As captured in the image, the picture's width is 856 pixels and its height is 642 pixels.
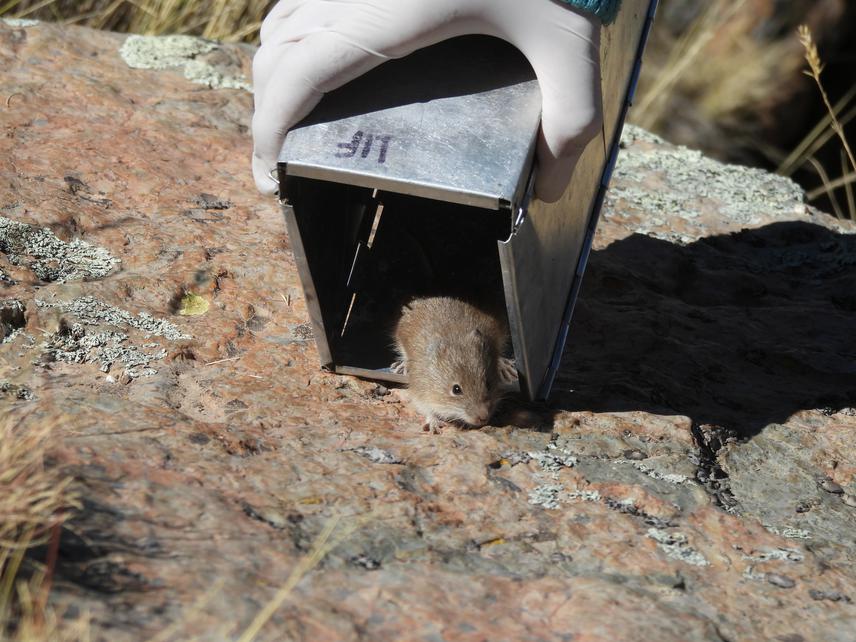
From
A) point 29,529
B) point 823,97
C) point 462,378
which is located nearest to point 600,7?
point 462,378

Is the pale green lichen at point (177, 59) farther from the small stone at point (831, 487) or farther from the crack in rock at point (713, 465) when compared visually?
the small stone at point (831, 487)

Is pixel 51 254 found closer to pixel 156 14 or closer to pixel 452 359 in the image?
pixel 452 359

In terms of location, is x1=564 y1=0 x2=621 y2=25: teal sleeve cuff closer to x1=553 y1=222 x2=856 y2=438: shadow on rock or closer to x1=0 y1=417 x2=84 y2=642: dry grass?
x1=553 y1=222 x2=856 y2=438: shadow on rock

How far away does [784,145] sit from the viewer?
10.8 metres

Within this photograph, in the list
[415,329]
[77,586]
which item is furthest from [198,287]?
[77,586]

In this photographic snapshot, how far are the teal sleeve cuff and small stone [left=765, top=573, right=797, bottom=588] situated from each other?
6.15ft

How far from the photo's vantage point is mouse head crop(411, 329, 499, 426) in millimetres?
4047

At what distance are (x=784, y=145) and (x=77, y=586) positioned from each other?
9798 mm

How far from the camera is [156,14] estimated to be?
7.11 meters

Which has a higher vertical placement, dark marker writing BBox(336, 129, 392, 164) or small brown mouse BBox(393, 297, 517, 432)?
dark marker writing BBox(336, 129, 392, 164)

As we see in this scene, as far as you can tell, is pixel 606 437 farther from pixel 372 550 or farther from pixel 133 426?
pixel 133 426

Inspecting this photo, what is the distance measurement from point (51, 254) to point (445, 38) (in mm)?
1990

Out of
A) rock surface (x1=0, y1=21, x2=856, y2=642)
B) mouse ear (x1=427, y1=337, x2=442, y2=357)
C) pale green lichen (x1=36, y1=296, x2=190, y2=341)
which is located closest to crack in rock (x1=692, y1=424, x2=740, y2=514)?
rock surface (x1=0, y1=21, x2=856, y2=642)

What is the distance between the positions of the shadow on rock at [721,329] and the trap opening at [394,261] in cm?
55
